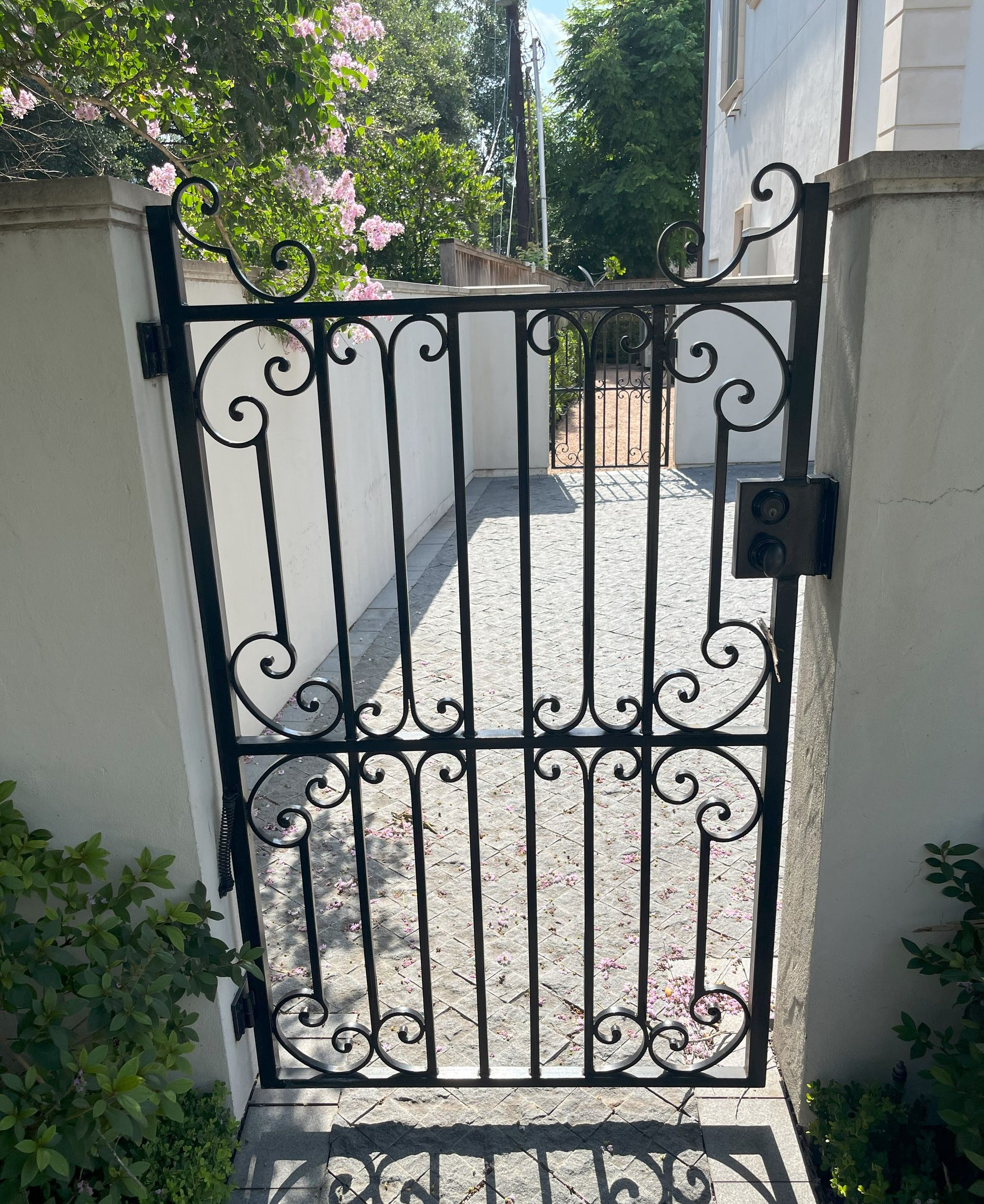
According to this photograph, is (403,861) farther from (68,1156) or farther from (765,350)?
(765,350)

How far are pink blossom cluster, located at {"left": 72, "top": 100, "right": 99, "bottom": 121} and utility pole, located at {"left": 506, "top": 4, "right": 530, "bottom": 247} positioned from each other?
1908 centimetres

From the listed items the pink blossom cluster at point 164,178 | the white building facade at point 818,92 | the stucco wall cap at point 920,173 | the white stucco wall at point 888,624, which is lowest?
the white stucco wall at point 888,624

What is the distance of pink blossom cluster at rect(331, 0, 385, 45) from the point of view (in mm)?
3387

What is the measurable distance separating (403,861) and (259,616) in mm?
1528

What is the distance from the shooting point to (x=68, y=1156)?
1.76 metres

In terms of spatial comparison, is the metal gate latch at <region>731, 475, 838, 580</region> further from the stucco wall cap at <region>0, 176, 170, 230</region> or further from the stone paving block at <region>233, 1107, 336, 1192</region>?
the stone paving block at <region>233, 1107, 336, 1192</region>

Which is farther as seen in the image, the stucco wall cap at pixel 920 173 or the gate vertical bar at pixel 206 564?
the gate vertical bar at pixel 206 564

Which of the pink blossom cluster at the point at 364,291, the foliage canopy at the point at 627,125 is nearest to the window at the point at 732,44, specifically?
the foliage canopy at the point at 627,125

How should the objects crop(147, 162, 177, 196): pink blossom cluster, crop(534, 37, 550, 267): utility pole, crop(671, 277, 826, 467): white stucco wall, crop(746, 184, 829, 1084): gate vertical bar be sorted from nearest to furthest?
crop(746, 184, 829, 1084): gate vertical bar < crop(147, 162, 177, 196): pink blossom cluster < crop(671, 277, 826, 467): white stucco wall < crop(534, 37, 550, 267): utility pole

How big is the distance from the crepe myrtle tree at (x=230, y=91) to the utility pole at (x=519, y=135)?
1864 centimetres

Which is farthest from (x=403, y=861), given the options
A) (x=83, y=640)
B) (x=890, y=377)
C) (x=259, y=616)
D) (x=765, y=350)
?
(x=765, y=350)

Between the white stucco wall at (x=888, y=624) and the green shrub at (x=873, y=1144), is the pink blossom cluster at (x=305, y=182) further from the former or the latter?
the green shrub at (x=873, y=1144)

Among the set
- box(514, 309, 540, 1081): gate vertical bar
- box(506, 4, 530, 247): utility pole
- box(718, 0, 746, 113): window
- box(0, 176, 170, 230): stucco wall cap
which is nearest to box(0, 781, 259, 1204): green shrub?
box(514, 309, 540, 1081): gate vertical bar

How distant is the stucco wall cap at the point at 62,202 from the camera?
5.89 feet
